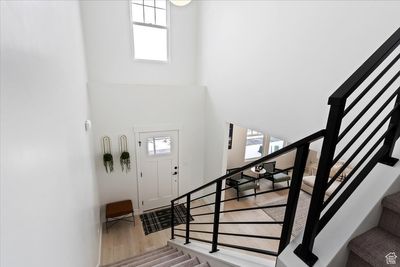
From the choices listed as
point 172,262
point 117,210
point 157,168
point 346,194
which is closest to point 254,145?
point 157,168

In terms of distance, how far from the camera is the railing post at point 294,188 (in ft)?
3.17

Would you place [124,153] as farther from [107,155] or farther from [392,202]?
[392,202]

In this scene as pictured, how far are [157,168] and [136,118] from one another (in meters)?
1.34

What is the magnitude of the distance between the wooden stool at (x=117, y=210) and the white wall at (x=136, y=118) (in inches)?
7.0

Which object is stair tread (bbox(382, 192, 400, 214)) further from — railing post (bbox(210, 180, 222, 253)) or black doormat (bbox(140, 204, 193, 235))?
black doormat (bbox(140, 204, 193, 235))

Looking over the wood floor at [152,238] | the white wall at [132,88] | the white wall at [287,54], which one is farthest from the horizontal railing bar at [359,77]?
the white wall at [132,88]

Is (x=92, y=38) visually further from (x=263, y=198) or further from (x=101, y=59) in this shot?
(x=263, y=198)

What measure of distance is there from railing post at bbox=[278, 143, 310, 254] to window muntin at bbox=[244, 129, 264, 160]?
570 centimetres

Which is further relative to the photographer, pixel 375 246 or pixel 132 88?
pixel 132 88

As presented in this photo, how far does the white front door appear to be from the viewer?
4.68 metres

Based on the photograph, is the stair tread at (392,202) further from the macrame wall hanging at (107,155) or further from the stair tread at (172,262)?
the macrame wall hanging at (107,155)

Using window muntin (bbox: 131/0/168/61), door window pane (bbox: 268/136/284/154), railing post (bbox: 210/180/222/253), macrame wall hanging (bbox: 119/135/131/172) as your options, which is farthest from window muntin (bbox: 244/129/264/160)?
railing post (bbox: 210/180/222/253)

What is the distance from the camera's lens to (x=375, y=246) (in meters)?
0.96

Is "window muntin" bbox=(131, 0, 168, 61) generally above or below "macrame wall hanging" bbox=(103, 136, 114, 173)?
above
